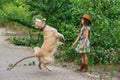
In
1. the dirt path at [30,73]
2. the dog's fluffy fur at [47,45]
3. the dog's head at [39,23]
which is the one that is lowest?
the dirt path at [30,73]

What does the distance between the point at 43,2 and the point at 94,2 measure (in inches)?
97.7

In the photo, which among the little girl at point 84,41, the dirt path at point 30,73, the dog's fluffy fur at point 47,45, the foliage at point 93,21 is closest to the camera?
the dirt path at point 30,73

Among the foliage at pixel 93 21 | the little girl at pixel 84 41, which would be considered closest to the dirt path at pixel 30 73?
the little girl at pixel 84 41

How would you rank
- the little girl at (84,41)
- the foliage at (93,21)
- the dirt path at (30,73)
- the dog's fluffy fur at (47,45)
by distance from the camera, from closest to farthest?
the dirt path at (30,73)
the dog's fluffy fur at (47,45)
the little girl at (84,41)
the foliage at (93,21)

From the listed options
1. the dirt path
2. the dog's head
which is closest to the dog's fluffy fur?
the dog's head

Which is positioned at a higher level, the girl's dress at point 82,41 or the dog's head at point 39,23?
the dog's head at point 39,23

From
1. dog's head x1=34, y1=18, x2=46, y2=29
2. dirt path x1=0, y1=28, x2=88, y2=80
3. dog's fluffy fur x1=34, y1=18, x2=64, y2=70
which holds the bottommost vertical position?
dirt path x1=0, y1=28, x2=88, y2=80

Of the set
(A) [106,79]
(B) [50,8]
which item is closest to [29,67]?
(A) [106,79]

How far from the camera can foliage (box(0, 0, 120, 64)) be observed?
465 inches

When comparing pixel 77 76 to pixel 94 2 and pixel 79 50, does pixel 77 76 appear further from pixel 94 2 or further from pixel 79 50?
pixel 94 2

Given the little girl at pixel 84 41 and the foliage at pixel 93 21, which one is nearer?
the little girl at pixel 84 41

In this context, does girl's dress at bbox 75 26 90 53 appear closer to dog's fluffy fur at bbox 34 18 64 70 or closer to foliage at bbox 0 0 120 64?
dog's fluffy fur at bbox 34 18 64 70

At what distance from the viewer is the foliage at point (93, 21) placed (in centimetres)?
1180

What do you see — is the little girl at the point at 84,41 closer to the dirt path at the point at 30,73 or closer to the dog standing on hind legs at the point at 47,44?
the dirt path at the point at 30,73
